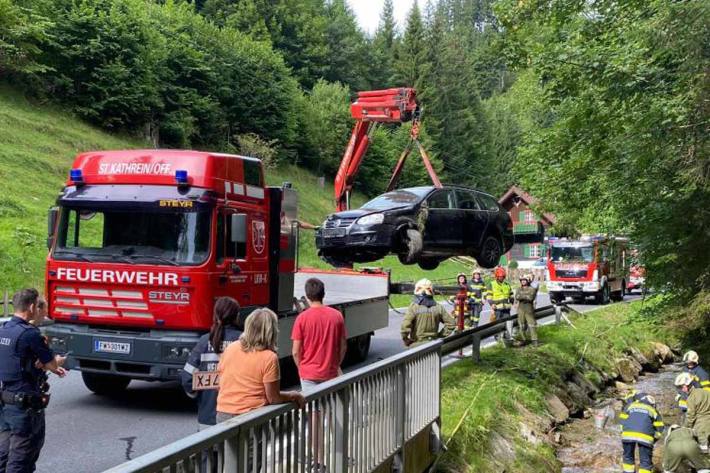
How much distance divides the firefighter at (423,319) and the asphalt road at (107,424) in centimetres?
309

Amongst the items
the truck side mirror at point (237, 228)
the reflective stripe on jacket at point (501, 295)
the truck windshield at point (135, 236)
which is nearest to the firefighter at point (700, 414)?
the reflective stripe on jacket at point (501, 295)

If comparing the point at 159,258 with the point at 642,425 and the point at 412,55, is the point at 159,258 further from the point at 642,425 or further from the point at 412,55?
the point at 412,55

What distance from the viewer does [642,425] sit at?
374 inches

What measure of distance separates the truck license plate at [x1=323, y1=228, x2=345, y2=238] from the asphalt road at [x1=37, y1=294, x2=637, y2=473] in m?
3.30

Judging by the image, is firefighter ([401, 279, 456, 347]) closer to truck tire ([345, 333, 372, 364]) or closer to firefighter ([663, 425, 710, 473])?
truck tire ([345, 333, 372, 364])

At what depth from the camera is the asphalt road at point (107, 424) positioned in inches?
273

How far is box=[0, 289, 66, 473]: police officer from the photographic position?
5.23 m

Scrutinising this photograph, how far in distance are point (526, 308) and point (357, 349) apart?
4.26 metres

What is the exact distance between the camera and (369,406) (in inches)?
216

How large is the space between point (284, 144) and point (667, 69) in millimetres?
41491

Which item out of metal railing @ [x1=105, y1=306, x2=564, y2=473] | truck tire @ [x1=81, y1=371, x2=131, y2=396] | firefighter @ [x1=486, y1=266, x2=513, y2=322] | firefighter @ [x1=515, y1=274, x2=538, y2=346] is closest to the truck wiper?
truck tire @ [x1=81, y1=371, x2=131, y2=396]

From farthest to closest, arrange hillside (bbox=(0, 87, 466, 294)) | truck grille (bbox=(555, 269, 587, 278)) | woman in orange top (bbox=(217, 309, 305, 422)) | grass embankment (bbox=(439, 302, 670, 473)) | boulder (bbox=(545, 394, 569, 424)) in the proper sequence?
truck grille (bbox=(555, 269, 587, 278)) → hillside (bbox=(0, 87, 466, 294)) → boulder (bbox=(545, 394, 569, 424)) → grass embankment (bbox=(439, 302, 670, 473)) → woman in orange top (bbox=(217, 309, 305, 422))

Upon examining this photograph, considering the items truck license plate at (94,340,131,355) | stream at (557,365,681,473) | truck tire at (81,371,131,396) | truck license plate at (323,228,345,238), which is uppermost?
truck license plate at (323,228,345,238)

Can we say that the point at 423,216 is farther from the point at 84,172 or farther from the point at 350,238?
the point at 84,172
